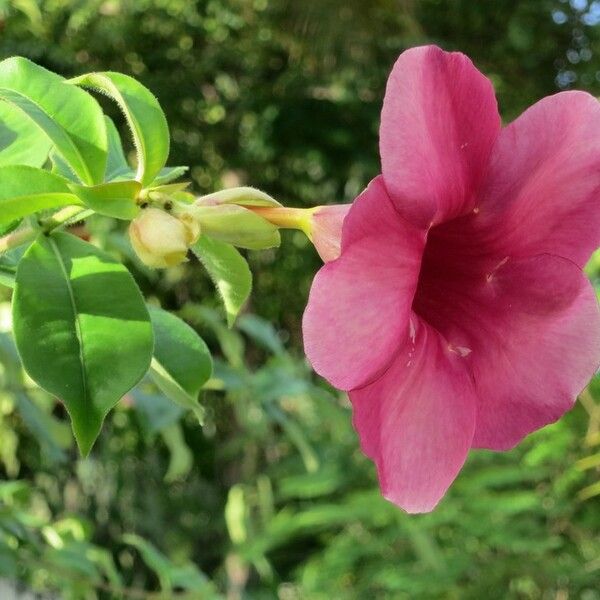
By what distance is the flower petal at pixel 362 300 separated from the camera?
12.9 inches

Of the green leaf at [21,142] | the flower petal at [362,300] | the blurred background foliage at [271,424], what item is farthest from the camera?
the blurred background foliage at [271,424]

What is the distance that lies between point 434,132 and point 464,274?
0.07 m

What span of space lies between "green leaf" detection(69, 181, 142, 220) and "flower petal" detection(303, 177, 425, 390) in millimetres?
79

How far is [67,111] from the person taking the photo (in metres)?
0.40

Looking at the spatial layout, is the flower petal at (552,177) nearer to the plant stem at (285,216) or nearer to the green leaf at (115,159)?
the plant stem at (285,216)

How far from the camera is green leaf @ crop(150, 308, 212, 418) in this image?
1.52ft

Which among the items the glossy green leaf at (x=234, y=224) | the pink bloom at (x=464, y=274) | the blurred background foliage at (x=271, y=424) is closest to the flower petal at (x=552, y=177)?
the pink bloom at (x=464, y=274)

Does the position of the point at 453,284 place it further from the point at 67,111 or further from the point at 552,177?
the point at 67,111

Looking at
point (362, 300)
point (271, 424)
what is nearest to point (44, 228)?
point (362, 300)

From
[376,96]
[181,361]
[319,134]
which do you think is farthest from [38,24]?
[181,361]

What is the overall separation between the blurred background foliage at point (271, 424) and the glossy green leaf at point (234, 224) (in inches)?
15.5

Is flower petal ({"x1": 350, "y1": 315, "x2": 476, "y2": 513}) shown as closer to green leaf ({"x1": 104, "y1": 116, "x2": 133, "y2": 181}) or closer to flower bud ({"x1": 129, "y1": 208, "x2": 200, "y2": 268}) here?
flower bud ({"x1": 129, "y1": 208, "x2": 200, "y2": 268})

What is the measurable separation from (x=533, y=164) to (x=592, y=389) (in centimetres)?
160

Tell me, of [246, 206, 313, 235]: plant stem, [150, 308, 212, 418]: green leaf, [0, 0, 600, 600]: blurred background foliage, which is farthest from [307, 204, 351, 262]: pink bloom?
[0, 0, 600, 600]: blurred background foliage
